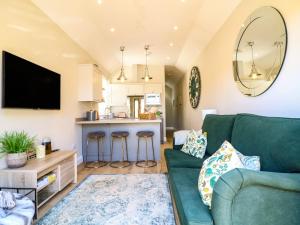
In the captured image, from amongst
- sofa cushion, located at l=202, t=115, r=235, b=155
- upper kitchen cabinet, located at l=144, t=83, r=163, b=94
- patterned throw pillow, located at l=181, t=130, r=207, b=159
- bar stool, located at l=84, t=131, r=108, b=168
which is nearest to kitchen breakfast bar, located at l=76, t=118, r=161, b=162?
bar stool, located at l=84, t=131, r=108, b=168

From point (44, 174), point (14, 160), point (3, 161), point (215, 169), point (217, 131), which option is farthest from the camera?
point (217, 131)

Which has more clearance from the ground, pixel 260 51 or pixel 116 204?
pixel 260 51

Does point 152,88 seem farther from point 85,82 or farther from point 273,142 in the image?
point 273,142

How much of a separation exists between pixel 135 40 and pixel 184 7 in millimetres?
1686

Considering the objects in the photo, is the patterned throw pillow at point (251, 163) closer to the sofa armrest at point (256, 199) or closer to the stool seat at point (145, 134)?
the sofa armrest at point (256, 199)

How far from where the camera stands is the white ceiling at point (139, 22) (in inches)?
118

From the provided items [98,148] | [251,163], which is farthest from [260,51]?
[98,148]

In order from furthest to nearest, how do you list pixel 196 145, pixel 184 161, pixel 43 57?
1. pixel 43 57
2. pixel 196 145
3. pixel 184 161

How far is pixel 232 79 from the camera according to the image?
3.01 meters

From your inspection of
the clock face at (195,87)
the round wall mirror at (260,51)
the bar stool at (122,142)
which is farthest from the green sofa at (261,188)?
the clock face at (195,87)

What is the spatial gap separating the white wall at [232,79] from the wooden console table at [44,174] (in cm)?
255

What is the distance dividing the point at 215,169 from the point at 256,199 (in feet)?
1.06

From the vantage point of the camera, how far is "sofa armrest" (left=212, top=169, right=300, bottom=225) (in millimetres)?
1046

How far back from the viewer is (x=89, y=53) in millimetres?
4863
